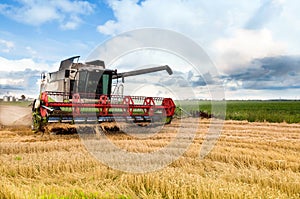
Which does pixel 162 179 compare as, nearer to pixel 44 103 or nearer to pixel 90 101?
pixel 44 103

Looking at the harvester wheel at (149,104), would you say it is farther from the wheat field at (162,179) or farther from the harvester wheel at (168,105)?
the wheat field at (162,179)

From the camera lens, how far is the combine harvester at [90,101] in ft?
33.4

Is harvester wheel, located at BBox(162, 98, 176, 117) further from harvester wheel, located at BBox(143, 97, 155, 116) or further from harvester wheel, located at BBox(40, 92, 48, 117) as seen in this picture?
harvester wheel, located at BBox(40, 92, 48, 117)

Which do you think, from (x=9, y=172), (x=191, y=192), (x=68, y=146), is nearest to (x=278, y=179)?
(x=191, y=192)

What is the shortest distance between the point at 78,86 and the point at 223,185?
1036 centimetres

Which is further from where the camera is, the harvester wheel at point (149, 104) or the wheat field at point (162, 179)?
the harvester wheel at point (149, 104)

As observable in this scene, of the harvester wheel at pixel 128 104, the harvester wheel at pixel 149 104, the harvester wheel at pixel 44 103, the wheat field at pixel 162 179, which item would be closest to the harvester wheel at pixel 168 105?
the harvester wheel at pixel 149 104

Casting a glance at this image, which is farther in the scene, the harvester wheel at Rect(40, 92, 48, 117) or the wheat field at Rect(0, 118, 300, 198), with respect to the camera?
the harvester wheel at Rect(40, 92, 48, 117)

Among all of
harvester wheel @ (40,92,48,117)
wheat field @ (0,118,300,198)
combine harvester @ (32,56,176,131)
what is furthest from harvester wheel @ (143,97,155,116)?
wheat field @ (0,118,300,198)

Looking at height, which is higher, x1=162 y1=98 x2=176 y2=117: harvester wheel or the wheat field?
x1=162 y1=98 x2=176 y2=117: harvester wheel

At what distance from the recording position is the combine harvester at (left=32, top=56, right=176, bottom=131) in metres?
10.2

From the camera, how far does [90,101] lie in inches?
467

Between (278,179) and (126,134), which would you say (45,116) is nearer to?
(126,134)

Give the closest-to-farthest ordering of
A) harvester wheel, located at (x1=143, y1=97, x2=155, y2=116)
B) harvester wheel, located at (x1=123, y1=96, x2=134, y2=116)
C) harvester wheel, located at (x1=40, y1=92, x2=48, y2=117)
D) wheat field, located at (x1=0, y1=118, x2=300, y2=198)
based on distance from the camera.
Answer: wheat field, located at (x1=0, y1=118, x2=300, y2=198)
harvester wheel, located at (x1=40, y1=92, x2=48, y2=117)
harvester wheel, located at (x1=123, y1=96, x2=134, y2=116)
harvester wheel, located at (x1=143, y1=97, x2=155, y2=116)
